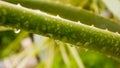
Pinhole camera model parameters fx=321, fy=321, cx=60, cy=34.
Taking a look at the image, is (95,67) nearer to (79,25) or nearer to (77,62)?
(77,62)

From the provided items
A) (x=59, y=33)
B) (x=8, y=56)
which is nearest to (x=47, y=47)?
(x=8, y=56)

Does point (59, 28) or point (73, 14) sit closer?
point (59, 28)

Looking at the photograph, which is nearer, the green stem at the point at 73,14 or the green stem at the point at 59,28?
the green stem at the point at 59,28

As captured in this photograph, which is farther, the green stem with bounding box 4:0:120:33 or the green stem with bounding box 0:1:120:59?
the green stem with bounding box 4:0:120:33
